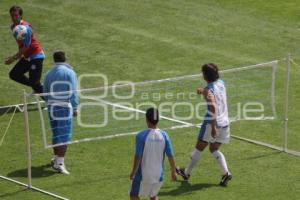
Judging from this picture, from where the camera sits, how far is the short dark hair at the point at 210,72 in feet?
51.8

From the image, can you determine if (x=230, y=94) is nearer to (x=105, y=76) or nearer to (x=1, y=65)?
(x=105, y=76)

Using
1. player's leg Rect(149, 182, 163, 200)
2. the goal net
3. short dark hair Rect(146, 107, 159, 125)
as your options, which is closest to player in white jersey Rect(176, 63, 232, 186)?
the goal net

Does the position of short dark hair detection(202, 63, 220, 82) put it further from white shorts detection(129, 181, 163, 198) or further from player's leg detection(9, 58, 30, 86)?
player's leg detection(9, 58, 30, 86)

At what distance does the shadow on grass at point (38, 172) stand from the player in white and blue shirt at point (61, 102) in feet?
0.65

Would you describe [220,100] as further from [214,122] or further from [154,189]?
[154,189]

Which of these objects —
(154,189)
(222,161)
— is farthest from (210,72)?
(154,189)

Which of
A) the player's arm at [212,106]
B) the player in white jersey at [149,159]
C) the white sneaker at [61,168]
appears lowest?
the white sneaker at [61,168]

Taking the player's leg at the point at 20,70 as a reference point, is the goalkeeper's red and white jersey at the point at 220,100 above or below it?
below

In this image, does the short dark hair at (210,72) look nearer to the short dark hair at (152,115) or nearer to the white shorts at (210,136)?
the white shorts at (210,136)

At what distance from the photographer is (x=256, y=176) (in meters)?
16.7

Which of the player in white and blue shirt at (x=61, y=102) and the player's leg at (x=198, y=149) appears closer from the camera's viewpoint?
the player's leg at (x=198, y=149)

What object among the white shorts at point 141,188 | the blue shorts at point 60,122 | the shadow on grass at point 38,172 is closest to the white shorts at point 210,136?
the white shorts at point 141,188

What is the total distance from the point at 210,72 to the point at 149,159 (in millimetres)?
2436

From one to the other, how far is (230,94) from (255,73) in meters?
1.87
